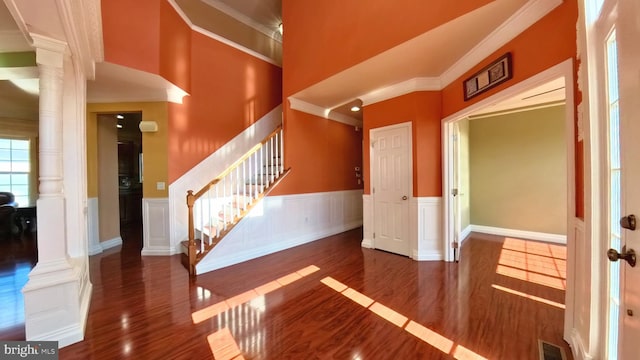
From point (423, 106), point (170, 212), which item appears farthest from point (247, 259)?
point (423, 106)

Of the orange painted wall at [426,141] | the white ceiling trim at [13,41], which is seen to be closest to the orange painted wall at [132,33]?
the white ceiling trim at [13,41]

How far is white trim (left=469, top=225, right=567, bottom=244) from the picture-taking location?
14.9ft

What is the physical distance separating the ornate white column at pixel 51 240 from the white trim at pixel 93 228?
9.00ft

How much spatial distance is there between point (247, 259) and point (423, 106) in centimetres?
351

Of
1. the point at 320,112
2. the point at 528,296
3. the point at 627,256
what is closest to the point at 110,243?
the point at 320,112

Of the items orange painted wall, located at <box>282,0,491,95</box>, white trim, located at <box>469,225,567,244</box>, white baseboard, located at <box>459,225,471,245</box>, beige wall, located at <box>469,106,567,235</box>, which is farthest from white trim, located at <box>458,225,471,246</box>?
orange painted wall, located at <box>282,0,491,95</box>

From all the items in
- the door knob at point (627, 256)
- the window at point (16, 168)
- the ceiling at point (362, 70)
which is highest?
the ceiling at point (362, 70)

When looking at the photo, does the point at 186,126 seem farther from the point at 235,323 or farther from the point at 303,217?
the point at 235,323

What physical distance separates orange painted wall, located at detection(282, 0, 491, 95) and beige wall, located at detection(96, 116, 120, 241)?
3.38 m

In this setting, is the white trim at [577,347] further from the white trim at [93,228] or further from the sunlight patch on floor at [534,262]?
the white trim at [93,228]

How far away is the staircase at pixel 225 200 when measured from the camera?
3293 millimetres

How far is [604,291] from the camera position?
4.36 feet

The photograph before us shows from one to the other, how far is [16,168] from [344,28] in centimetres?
749

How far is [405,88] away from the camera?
3.71m
